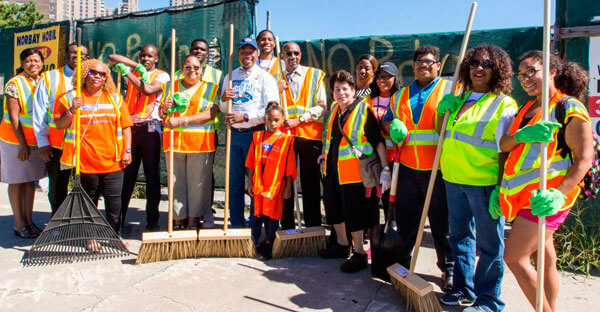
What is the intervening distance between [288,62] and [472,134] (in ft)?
7.19

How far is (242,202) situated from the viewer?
446 cm

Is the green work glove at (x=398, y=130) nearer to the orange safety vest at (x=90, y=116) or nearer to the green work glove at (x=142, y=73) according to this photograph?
the orange safety vest at (x=90, y=116)

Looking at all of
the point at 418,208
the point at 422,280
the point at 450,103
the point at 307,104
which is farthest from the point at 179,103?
the point at 422,280

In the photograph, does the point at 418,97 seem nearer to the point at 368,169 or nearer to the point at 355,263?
the point at 368,169

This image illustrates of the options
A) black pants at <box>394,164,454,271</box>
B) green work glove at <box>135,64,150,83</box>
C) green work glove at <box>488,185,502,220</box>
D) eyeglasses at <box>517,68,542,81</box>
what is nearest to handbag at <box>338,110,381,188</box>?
black pants at <box>394,164,454,271</box>

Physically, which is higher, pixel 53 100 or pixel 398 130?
pixel 53 100

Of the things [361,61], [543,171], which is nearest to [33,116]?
[361,61]

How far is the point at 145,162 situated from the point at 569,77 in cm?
396

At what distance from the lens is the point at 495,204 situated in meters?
2.62

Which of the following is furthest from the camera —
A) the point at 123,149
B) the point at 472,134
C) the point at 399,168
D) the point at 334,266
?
the point at 123,149

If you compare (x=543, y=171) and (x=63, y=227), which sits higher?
(x=543, y=171)

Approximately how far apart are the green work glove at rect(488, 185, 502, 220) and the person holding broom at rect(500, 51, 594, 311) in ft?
0.09

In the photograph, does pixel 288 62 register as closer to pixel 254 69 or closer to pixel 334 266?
pixel 254 69

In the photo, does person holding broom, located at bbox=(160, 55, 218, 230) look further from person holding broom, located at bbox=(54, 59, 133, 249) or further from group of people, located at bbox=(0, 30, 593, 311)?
person holding broom, located at bbox=(54, 59, 133, 249)
